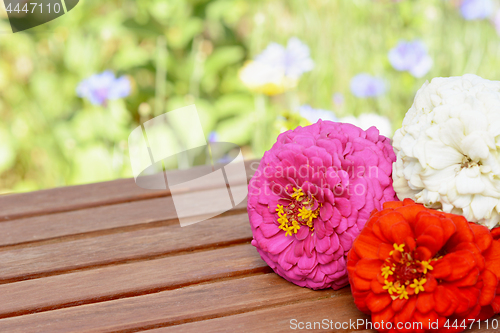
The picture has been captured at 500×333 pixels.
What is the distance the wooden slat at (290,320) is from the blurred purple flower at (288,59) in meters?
1.27

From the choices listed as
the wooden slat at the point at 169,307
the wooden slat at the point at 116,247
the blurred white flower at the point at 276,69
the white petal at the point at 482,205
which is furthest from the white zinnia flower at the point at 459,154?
the blurred white flower at the point at 276,69

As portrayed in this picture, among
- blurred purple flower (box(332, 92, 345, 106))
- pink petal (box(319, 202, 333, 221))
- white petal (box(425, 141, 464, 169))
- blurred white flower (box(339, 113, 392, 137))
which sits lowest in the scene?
blurred white flower (box(339, 113, 392, 137))

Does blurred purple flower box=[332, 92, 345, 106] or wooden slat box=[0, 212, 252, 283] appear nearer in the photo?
wooden slat box=[0, 212, 252, 283]

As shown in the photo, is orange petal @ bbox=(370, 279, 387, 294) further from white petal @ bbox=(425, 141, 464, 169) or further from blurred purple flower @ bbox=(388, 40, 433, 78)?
blurred purple flower @ bbox=(388, 40, 433, 78)

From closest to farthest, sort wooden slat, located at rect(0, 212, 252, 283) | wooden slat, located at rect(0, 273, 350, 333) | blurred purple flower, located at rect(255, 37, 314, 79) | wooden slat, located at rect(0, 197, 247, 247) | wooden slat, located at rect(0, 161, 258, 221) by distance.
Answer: wooden slat, located at rect(0, 273, 350, 333) < wooden slat, located at rect(0, 212, 252, 283) < wooden slat, located at rect(0, 197, 247, 247) < wooden slat, located at rect(0, 161, 258, 221) < blurred purple flower, located at rect(255, 37, 314, 79)

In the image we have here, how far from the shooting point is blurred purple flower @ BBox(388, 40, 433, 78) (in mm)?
1821

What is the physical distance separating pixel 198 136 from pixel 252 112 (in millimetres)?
461

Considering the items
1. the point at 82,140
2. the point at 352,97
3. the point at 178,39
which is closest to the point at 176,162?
the point at 82,140

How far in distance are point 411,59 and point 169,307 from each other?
1472 millimetres

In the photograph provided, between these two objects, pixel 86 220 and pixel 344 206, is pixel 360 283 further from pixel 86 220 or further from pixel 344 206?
pixel 86 220

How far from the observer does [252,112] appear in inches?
80.8

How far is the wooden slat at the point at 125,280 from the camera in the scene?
2.42ft

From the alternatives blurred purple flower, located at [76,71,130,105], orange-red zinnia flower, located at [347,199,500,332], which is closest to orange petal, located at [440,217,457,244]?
orange-red zinnia flower, located at [347,199,500,332]

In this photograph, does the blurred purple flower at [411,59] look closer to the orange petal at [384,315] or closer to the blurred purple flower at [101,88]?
the blurred purple flower at [101,88]
